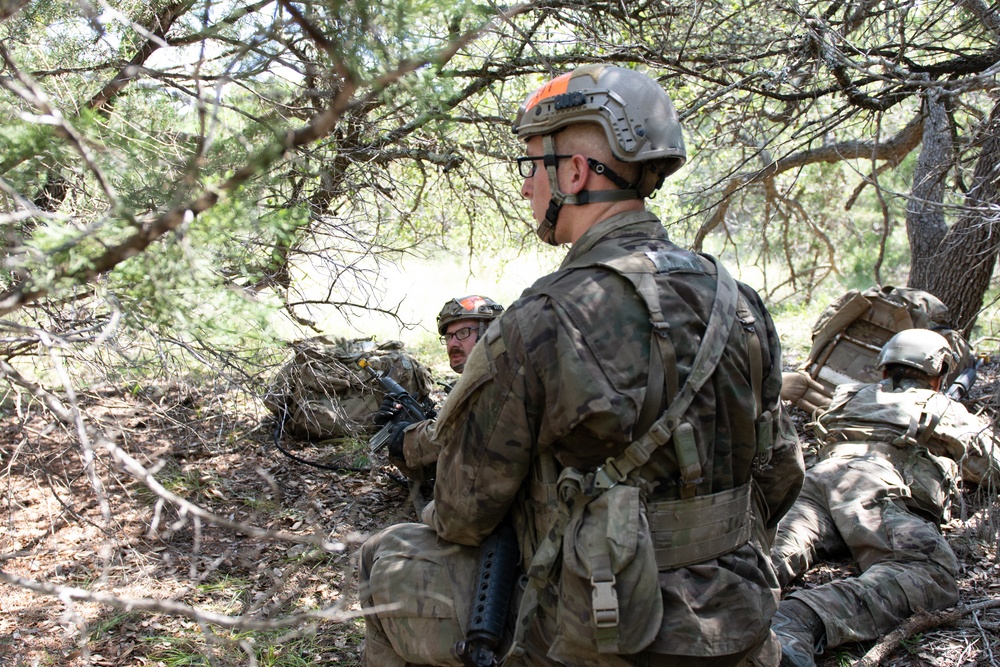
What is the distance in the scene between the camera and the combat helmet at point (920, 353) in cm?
534

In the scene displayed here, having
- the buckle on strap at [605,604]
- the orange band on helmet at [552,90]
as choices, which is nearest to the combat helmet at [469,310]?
the orange band on helmet at [552,90]

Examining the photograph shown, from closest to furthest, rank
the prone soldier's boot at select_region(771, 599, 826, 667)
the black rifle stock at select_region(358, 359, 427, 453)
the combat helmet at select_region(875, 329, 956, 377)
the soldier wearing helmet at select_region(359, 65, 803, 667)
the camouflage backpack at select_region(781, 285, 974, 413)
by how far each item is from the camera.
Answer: the soldier wearing helmet at select_region(359, 65, 803, 667) → the prone soldier's boot at select_region(771, 599, 826, 667) → the black rifle stock at select_region(358, 359, 427, 453) → the combat helmet at select_region(875, 329, 956, 377) → the camouflage backpack at select_region(781, 285, 974, 413)

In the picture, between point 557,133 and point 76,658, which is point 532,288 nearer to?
point 557,133

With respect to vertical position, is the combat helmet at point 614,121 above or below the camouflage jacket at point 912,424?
above

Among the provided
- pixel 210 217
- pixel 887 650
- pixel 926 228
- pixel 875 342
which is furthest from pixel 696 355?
pixel 926 228

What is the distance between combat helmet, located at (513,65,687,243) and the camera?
252cm

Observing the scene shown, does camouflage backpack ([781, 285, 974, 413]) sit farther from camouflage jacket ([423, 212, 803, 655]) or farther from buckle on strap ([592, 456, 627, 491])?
buckle on strap ([592, 456, 627, 491])

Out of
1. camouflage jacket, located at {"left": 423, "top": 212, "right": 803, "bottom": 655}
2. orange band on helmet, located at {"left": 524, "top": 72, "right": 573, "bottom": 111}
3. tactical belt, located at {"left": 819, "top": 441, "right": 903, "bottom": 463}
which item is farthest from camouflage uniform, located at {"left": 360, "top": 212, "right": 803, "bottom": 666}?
tactical belt, located at {"left": 819, "top": 441, "right": 903, "bottom": 463}

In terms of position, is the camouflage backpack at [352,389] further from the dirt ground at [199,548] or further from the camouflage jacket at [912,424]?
the camouflage jacket at [912,424]

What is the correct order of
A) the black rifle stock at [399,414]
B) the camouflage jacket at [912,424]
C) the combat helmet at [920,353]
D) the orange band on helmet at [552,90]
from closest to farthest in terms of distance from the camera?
the orange band on helmet at [552,90] < the black rifle stock at [399,414] < the camouflage jacket at [912,424] < the combat helmet at [920,353]

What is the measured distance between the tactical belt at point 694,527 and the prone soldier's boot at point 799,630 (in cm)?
112

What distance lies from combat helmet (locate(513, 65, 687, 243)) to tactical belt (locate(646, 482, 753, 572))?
0.96m

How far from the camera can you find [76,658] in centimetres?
350

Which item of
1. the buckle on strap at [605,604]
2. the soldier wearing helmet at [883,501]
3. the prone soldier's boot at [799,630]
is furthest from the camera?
the soldier wearing helmet at [883,501]
